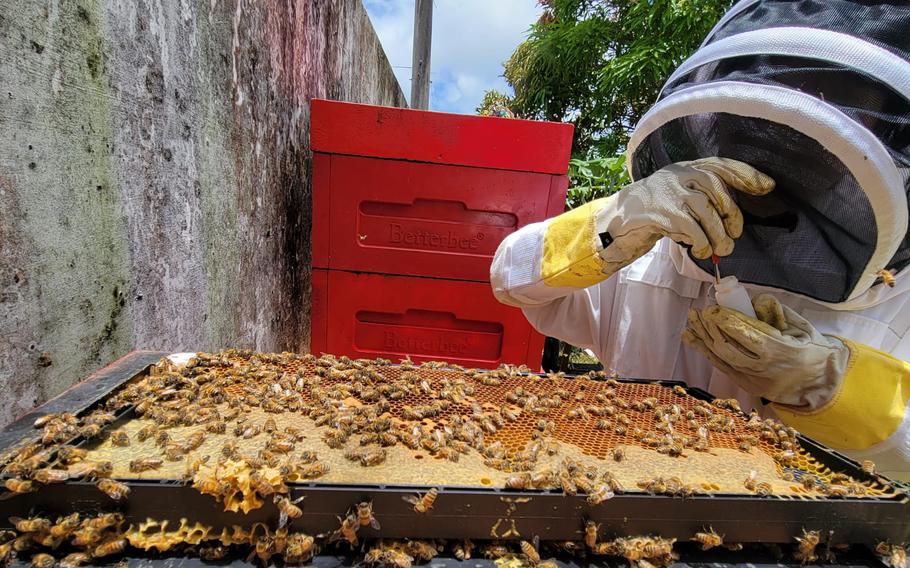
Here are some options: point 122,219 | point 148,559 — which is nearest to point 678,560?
point 148,559

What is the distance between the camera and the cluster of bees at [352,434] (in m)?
0.76

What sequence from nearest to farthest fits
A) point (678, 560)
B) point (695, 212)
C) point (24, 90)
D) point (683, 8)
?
point (678, 560) → point (24, 90) → point (695, 212) → point (683, 8)

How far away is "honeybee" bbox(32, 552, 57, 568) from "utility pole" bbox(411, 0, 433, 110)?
753 cm

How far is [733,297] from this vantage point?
1.59 m

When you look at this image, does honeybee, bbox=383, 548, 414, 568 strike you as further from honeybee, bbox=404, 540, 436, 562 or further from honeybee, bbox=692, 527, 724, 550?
honeybee, bbox=692, 527, 724, 550

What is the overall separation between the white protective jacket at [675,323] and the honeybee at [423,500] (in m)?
1.33

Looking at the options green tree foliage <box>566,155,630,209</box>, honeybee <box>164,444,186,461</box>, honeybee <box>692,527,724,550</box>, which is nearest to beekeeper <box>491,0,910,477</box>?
honeybee <box>692,527,724,550</box>

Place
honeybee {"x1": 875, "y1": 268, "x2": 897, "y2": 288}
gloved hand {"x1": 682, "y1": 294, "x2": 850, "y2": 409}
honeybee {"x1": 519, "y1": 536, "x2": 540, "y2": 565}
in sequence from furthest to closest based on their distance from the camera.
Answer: gloved hand {"x1": 682, "y1": 294, "x2": 850, "y2": 409}, honeybee {"x1": 875, "y1": 268, "x2": 897, "y2": 288}, honeybee {"x1": 519, "y1": 536, "x2": 540, "y2": 565}

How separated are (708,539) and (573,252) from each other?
1.20 meters

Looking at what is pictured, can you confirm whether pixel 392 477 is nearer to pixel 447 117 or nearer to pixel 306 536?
pixel 306 536

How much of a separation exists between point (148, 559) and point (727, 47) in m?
1.82

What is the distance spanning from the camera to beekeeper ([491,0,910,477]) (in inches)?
46.8

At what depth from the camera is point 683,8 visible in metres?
7.36

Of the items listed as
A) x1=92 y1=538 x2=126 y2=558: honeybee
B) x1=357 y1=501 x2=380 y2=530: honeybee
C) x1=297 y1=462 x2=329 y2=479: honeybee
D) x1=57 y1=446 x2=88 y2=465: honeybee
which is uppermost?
x1=57 y1=446 x2=88 y2=465: honeybee
